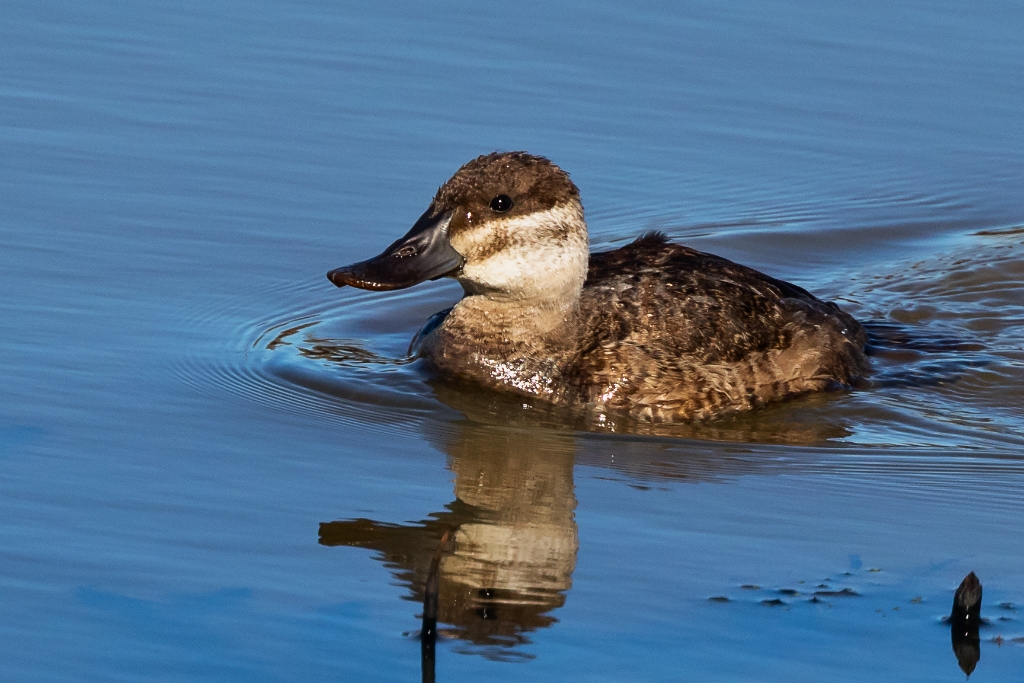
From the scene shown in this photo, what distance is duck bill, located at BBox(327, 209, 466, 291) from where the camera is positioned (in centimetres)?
770

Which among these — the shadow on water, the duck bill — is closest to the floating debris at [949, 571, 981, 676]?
the shadow on water

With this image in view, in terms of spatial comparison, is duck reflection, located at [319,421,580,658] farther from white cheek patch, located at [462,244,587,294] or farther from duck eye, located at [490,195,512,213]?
duck eye, located at [490,195,512,213]

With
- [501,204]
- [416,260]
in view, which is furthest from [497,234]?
[416,260]

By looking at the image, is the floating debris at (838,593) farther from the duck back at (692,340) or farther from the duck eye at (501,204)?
the duck eye at (501,204)

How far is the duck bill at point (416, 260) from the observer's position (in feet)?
25.3

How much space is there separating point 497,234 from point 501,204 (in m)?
0.14

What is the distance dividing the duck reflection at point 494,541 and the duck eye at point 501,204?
A: 3.84 feet

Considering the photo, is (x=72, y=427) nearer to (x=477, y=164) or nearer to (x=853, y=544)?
(x=477, y=164)

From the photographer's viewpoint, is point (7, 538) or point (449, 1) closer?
point (7, 538)

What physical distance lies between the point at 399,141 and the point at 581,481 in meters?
4.41

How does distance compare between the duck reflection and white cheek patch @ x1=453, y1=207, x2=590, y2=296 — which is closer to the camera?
the duck reflection

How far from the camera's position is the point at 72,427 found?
6.95m

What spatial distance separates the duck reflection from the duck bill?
0.86 meters

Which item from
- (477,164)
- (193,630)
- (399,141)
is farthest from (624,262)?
(193,630)
